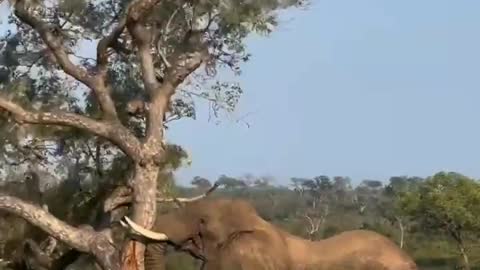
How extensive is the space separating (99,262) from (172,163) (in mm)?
6460

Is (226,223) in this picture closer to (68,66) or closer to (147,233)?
(147,233)

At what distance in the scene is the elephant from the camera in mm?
12211

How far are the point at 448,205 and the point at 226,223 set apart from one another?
28147 millimetres

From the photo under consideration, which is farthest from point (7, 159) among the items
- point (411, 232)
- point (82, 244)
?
point (411, 232)

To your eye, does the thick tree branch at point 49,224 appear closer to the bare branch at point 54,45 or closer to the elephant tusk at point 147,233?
the elephant tusk at point 147,233

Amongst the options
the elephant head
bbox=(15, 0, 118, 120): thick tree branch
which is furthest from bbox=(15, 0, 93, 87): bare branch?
the elephant head

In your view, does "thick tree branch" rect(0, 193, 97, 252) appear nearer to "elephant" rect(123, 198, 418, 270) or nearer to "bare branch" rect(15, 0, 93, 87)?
"elephant" rect(123, 198, 418, 270)

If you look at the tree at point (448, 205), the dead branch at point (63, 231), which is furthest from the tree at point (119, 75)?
the tree at point (448, 205)

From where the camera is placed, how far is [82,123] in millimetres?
14633

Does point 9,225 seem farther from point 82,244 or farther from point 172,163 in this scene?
point 82,244

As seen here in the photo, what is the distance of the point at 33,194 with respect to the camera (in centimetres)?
1919

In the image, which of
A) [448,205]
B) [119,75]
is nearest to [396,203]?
[448,205]

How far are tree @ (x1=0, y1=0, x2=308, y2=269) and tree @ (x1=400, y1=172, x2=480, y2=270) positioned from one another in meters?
20.9

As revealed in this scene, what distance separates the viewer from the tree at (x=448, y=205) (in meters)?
39.1
